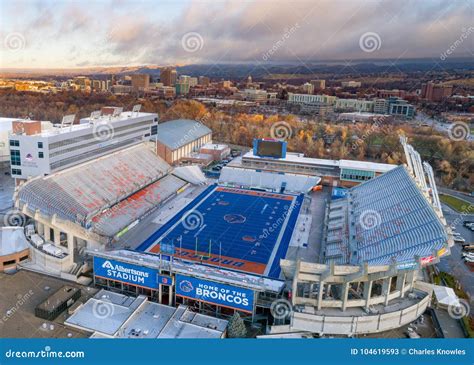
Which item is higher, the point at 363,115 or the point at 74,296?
the point at 363,115

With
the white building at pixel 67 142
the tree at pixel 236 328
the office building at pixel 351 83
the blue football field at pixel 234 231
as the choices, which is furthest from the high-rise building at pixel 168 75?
the tree at pixel 236 328

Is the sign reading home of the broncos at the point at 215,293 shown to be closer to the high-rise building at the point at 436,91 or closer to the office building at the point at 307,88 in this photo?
the high-rise building at the point at 436,91

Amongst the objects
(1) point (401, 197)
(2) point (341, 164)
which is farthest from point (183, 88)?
(1) point (401, 197)

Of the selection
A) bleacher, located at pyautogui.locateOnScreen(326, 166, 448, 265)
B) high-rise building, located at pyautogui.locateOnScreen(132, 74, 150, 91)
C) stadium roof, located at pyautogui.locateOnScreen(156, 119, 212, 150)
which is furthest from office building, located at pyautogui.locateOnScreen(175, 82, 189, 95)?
bleacher, located at pyautogui.locateOnScreen(326, 166, 448, 265)

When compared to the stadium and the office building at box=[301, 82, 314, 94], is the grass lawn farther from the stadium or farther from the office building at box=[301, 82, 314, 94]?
the office building at box=[301, 82, 314, 94]

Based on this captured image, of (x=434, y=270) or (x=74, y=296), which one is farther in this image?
(x=434, y=270)

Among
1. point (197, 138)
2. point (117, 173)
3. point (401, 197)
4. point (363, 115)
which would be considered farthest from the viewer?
point (363, 115)

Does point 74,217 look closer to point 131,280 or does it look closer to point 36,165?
point 36,165
